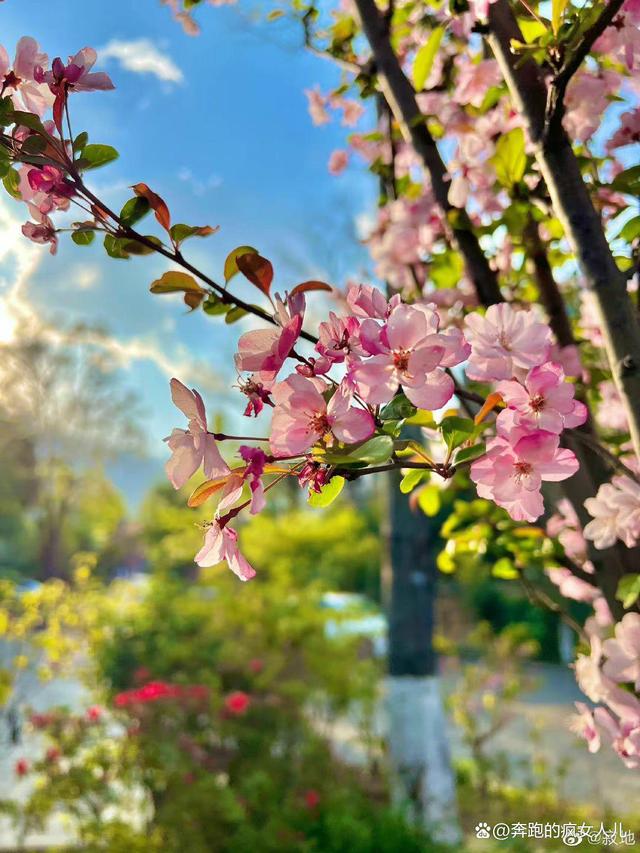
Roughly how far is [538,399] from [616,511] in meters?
0.24

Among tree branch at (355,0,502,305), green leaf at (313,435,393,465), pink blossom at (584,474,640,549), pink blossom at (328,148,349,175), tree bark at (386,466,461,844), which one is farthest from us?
tree bark at (386,466,461,844)

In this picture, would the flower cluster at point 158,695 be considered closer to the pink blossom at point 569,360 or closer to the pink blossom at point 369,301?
the pink blossom at point 569,360

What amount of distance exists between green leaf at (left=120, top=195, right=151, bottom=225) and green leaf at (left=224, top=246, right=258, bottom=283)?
6 centimetres

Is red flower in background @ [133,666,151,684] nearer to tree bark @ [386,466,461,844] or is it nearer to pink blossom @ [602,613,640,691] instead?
tree bark @ [386,466,461,844]

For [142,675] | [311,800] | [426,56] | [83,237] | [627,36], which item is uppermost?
[426,56]

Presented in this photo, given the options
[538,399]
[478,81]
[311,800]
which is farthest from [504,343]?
[311,800]

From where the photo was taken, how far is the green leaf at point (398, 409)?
1.18ft

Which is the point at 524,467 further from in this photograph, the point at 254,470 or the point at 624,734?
the point at 624,734

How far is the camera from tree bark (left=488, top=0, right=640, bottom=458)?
51 cm

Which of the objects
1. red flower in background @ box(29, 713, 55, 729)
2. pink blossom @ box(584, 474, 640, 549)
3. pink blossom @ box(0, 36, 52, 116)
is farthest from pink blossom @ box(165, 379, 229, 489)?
red flower in background @ box(29, 713, 55, 729)

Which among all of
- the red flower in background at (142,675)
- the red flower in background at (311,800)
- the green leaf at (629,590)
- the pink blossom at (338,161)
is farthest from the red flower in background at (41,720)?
the green leaf at (629,590)

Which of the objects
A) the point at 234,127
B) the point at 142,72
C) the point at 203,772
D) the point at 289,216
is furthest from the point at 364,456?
the point at 289,216

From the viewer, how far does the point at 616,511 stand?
571 millimetres

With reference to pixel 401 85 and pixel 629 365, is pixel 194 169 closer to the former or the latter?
pixel 401 85
